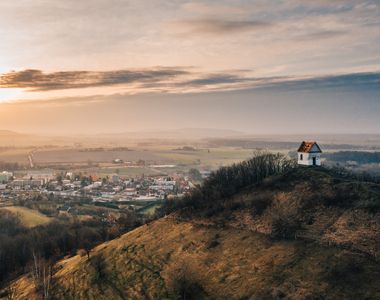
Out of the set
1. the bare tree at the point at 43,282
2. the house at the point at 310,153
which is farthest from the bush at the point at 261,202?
the bare tree at the point at 43,282

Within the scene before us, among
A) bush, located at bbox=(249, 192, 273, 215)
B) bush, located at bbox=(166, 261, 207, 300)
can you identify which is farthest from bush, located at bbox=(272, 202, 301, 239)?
bush, located at bbox=(166, 261, 207, 300)

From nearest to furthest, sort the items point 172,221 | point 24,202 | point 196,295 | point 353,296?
point 353,296 < point 196,295 < point 172,221 < point 24,202

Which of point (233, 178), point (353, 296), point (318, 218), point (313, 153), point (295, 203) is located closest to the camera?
point (353, 296)

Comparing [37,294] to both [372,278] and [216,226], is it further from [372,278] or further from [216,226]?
[372,278]

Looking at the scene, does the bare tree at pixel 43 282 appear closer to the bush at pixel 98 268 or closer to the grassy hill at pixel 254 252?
the grassy hill at pixel 254 252

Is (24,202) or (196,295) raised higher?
(196,295)

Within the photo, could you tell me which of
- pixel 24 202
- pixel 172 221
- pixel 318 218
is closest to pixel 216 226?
pixel 172 221

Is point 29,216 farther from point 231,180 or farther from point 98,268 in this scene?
point 98,268

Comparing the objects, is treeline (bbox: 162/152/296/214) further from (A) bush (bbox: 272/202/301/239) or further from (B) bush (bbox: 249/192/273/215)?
(A) bush (bbox: 272/202/301/239)
